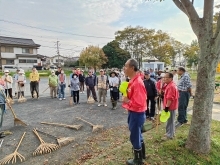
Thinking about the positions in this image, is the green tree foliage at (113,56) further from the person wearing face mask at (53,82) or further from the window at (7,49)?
the person wearing face mask at (53,82)

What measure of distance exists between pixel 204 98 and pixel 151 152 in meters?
1.55

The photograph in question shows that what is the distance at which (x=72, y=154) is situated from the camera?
443 cm

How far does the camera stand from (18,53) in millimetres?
44500

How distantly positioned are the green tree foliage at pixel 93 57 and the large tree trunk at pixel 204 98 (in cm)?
3556

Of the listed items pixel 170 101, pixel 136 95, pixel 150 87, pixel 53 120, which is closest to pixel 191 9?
pixel 170 101

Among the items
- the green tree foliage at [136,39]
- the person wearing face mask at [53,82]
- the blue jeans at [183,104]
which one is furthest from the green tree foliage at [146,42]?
the blue jeans at [183,104]

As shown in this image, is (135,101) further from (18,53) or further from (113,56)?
(18,53)

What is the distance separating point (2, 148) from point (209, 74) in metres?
5.06

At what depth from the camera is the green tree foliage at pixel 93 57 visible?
39028 millimetres

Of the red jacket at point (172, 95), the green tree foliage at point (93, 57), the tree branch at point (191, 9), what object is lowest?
the red jacket at point (172, 95)

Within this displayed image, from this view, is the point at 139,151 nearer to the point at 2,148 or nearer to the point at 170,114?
the point at 170,114

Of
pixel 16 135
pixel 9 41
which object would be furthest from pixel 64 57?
pixel 16 135

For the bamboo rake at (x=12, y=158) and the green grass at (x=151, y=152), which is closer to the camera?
the green grass at (x=151, y=152)

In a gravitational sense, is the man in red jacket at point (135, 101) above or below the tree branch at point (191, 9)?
below
